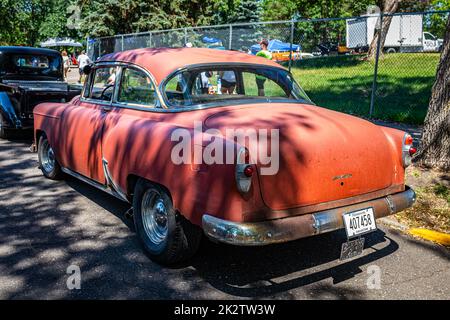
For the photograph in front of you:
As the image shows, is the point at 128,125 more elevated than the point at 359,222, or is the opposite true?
the point at 128,125

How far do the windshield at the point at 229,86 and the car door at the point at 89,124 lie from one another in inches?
38.4

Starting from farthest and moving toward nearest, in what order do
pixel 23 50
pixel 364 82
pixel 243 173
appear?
pixel 364 82, pixel 23 50, pixel 243 173

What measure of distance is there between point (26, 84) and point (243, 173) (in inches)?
293

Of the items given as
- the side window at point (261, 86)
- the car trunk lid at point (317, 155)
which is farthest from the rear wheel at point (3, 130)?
the car trunk lid at point (317, 155)

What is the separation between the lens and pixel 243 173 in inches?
117

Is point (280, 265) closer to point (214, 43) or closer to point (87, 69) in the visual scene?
point (87, 69)

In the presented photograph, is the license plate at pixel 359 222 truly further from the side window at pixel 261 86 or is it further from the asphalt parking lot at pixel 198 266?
the side window at pixel 261 86

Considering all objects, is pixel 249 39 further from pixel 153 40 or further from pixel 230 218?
pixel 230 218

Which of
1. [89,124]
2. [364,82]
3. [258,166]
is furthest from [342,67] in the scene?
[258,166]

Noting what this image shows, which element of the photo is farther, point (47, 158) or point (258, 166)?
point (47, 158)

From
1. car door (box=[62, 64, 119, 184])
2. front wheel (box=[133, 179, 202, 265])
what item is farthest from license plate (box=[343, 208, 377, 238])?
car door (box=[62, 64, 119, 184])

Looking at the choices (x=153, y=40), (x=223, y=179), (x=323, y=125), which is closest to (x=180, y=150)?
(x=223, y=179)

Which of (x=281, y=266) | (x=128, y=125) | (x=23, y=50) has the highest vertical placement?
(x=23, y=50)

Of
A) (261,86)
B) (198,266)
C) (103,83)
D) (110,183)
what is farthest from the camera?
Answer: (103,83)
